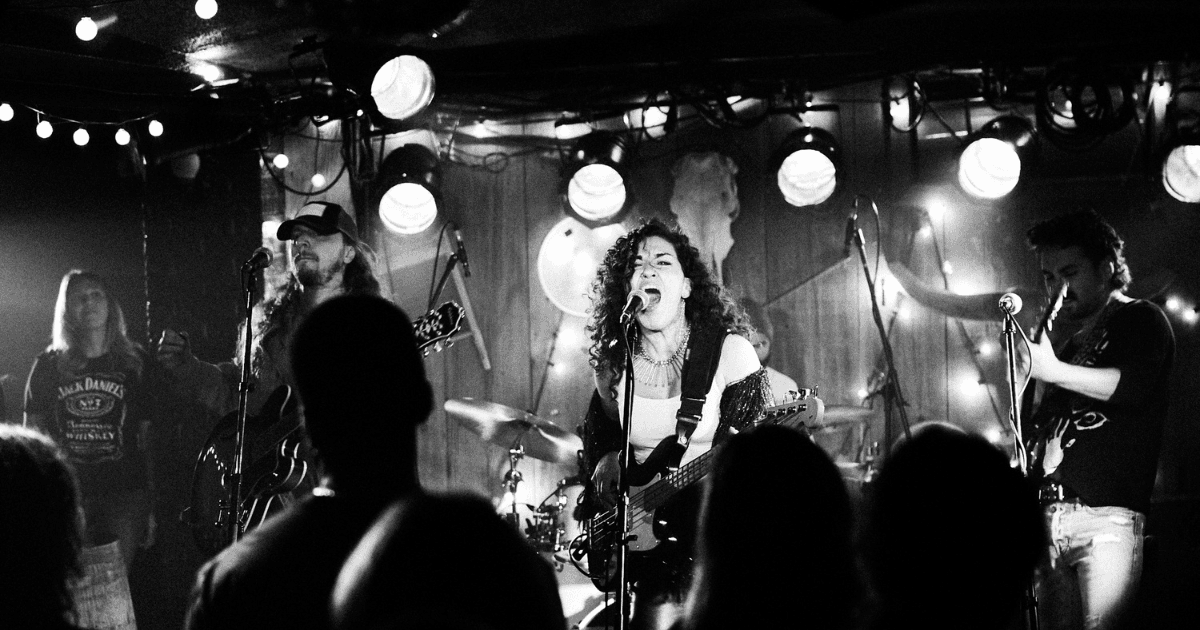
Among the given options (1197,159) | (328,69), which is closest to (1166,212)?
(1197,159)

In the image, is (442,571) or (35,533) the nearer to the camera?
(442,571)

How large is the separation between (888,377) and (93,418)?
499 cm

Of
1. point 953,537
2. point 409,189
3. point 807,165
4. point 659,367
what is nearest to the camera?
point 953,537

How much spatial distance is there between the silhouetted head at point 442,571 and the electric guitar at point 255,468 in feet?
15.4

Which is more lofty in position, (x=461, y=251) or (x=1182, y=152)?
(x=1182, y=152)

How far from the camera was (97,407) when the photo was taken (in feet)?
22.9

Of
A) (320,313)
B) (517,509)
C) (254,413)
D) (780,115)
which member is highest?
(780,115)

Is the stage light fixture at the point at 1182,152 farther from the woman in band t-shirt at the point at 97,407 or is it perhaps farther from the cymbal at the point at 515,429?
the woman in band t-shirt at the point at 97,407

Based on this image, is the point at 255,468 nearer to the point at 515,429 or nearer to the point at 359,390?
the point at 515,429

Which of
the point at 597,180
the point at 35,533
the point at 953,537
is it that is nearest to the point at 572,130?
the point at 597,180

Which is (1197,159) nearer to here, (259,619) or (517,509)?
(517,509)

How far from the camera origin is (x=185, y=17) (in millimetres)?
6066

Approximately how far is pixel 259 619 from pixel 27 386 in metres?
6.05

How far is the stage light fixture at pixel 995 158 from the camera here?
6.38 metres
